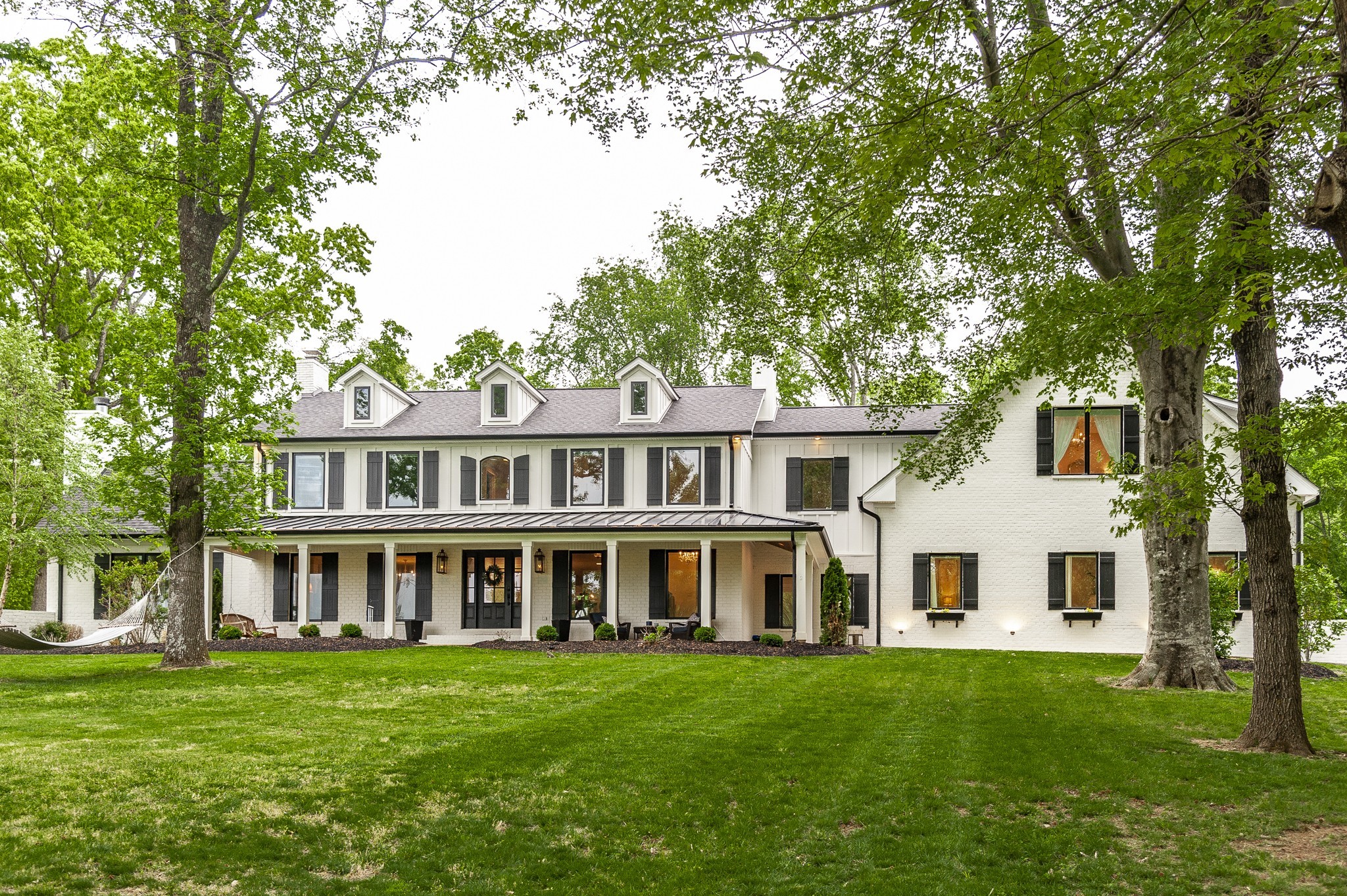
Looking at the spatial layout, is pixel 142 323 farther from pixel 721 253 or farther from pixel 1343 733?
pixel 1343 733

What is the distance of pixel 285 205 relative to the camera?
640 inches

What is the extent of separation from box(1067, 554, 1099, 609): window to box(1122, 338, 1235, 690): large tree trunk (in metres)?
8.92

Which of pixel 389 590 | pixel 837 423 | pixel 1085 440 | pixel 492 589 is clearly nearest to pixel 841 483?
pixel 837 423

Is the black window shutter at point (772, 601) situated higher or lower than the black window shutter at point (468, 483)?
lower

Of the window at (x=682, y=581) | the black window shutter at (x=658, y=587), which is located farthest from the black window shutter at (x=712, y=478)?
the black window shutter at (x=658, y=587)

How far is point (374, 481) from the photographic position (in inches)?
1012

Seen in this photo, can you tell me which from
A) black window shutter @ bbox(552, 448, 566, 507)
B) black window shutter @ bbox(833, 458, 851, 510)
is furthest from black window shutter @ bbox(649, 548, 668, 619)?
black window shutter @ bbox(833, 458, 851, 510)

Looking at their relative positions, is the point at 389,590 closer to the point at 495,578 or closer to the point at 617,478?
the point at 495,578

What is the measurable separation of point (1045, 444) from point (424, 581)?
14.4 metres

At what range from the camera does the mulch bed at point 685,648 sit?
19.1 m

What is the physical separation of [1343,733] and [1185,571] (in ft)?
12.6

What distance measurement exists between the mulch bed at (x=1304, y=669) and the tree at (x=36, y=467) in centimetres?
1793

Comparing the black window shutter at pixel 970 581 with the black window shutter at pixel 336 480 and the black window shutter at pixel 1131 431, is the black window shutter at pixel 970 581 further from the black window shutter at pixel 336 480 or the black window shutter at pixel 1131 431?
the black window shutter at pixel 336 480

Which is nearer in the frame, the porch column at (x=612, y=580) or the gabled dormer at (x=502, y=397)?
the porch column at (x=612, y=580)
